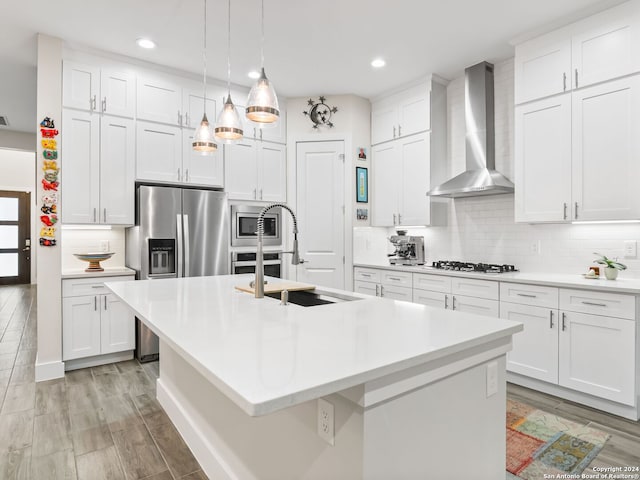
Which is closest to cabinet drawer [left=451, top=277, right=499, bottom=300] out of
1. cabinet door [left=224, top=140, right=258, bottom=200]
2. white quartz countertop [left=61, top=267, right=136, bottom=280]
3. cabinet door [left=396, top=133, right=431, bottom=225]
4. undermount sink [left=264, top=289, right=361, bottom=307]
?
cabinet door [left=396, top=133, right=431, bottom=225]

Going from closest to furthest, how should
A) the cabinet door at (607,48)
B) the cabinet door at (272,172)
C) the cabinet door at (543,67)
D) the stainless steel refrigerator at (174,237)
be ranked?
the cabinet door at (607,48) → the cabinet door at (543,67) → the stainless steel refrigerator at (174,237) → the cabinet door at (272,172)

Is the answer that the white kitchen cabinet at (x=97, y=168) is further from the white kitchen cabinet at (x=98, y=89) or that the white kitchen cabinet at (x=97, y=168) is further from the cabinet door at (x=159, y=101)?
the cabinet door at (x=159, y=101)

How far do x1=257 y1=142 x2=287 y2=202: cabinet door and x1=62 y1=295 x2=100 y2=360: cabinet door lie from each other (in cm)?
211

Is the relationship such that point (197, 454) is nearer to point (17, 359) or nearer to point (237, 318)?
point (237, 318)

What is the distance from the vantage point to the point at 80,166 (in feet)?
11.8

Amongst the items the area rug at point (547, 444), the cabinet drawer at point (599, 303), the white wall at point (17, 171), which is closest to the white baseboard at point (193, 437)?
the area rug at point (547, 444)

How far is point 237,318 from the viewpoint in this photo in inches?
63.6

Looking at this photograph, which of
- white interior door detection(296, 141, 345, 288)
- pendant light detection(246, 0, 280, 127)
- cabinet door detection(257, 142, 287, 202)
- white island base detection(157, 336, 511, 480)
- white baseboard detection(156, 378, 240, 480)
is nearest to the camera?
white island base detection(157, 336, 511, 480)

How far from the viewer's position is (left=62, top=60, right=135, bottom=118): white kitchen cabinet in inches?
140

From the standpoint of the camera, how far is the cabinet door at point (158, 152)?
12.8 feet

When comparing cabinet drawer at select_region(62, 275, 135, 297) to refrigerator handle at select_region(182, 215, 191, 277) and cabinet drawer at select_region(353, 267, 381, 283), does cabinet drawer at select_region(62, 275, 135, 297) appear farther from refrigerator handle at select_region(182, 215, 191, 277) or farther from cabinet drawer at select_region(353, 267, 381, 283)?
cabinet drawer at select_region(353, 267, 381, 283)

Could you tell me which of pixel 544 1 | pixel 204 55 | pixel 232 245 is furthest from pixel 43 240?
pixel 544 1

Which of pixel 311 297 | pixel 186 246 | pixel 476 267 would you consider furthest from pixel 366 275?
pixel 311 297

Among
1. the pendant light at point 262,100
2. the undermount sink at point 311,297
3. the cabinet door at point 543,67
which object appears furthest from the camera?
the cabinet door at point 543,67
